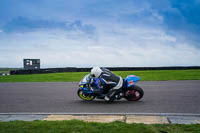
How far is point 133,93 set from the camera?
7.84 m

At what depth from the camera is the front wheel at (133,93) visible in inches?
306

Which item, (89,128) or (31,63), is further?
(31,63)

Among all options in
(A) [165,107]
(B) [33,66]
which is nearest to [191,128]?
(A) [165,107]

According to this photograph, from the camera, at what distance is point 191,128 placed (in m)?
4.30

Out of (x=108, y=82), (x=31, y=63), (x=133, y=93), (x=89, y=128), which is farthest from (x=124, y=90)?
(x=31, y=63)

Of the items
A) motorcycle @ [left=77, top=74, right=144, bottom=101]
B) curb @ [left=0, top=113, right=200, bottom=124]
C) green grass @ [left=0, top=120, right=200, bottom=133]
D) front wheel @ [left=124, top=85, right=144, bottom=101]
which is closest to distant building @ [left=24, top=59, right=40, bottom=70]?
motorcycle @ [left=77, top=74, right=144, bottom=101]

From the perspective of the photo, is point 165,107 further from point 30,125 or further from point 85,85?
point 30,125

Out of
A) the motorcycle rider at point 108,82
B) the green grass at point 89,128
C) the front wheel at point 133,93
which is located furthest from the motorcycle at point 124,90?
the green grass at point 89,128

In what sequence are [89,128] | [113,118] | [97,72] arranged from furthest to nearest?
[97,72]
[113,118]
[89,128]

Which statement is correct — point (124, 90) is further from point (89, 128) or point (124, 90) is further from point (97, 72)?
point (89, 128)

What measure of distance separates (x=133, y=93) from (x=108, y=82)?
1.05 metres

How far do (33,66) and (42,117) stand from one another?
3833 cm

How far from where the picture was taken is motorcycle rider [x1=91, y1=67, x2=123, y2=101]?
762 cm

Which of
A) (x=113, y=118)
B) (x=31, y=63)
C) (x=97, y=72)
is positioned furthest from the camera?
(x=31, y=63)
